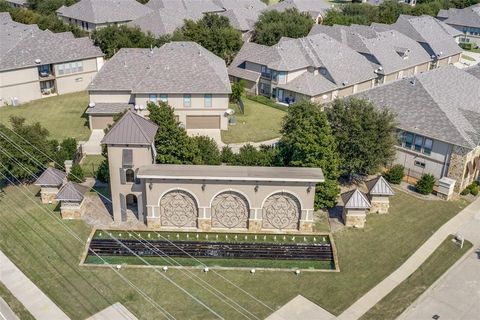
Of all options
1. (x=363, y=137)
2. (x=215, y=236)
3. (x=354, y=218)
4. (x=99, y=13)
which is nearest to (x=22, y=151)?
(x=215, y=236)

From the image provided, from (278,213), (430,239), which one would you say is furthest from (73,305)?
(430,239)

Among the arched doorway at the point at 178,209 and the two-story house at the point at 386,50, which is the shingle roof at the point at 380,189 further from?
the two-story house at the point at 386,50

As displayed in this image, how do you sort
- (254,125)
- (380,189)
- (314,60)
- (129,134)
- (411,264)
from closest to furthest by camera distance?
(411,264), (129,134), (380,189), (254,125), (314,60)

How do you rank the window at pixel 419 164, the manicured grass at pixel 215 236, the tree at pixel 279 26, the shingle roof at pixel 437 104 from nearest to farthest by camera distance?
Result: the manicured grass at pixel 215 236, the shingle roof at pixel 437 104, the window at pixel 419 164, the tree at pixel 279 26

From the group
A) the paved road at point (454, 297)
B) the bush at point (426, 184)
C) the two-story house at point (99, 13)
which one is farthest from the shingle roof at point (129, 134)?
the two-story house at point (99, 13)

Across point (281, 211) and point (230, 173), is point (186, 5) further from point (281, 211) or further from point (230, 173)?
point (281, 211)

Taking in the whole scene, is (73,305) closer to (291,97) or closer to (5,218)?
(5,218)
